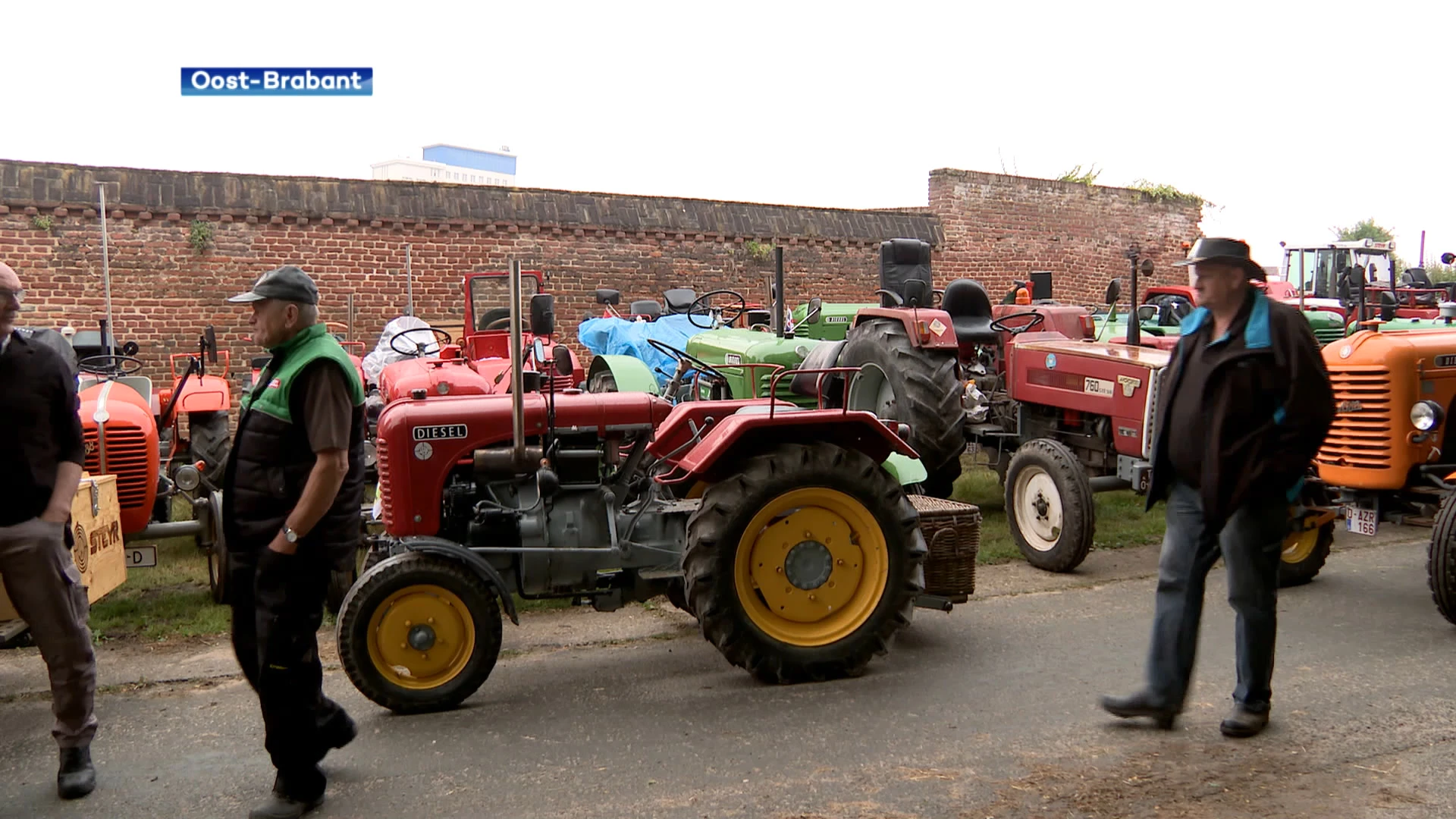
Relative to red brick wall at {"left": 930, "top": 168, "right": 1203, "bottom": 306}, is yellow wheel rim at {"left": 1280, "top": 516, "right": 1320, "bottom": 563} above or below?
below

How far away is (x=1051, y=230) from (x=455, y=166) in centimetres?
1007

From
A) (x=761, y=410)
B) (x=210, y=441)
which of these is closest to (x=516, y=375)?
(x=761, y=410)

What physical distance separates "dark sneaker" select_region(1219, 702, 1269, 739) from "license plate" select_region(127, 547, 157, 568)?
4.82 metres

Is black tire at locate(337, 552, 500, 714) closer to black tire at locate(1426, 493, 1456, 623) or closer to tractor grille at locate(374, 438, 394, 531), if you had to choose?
tractor grille at locate(374, 438, 394, 531)

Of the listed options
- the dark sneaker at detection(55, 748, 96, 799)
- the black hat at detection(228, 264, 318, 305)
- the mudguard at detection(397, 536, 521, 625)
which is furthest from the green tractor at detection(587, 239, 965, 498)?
the dark sneaker at detection(55, 748, 96, 799)

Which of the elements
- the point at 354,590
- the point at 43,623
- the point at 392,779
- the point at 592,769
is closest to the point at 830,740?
the point at 592,769

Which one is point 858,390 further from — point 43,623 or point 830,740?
point 43,623

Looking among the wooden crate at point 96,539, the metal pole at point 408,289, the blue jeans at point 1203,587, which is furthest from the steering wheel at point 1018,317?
the metal pole at point 408,289

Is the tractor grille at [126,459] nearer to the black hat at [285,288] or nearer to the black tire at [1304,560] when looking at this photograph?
the black hat at [285,288]

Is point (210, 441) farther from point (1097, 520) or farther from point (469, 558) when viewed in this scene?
point (1097, 520)

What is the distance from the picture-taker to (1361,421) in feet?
19.7

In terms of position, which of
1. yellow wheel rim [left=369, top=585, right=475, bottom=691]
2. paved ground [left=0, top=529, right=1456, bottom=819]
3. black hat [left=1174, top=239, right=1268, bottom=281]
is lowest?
paved ground [left=0, top=529, right=1456, bottom=819]

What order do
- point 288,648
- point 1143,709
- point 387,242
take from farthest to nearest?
point 387,242, point 1143,709, point 288,648

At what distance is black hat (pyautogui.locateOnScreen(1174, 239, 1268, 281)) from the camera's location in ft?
A: 12.5
